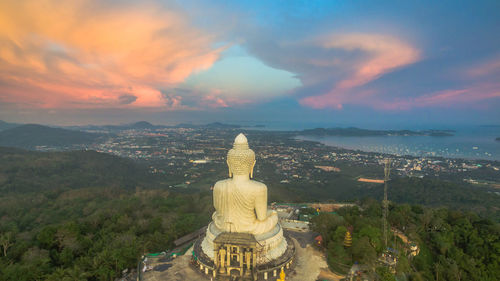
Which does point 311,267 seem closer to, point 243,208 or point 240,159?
point 243,208

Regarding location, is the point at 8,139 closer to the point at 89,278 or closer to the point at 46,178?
the point at 46,178

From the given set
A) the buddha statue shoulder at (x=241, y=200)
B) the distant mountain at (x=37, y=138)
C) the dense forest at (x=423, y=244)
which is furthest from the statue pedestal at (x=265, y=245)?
the distant mountain at (x=37, y=138)

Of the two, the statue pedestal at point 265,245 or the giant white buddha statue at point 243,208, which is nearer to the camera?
the statue pedestal at point 265,245

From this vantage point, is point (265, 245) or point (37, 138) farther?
point (37, 138)

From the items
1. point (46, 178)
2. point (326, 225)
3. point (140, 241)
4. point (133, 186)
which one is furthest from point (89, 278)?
point (46, 178)

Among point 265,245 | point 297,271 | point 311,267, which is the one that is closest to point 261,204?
point 265,245

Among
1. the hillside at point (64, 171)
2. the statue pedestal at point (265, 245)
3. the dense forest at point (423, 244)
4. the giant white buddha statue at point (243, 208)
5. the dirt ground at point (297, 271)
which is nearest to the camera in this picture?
the statue pedestal at point (265, 245)

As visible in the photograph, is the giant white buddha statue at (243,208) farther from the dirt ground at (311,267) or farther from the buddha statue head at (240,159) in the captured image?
the dirt ground at (311,267)
